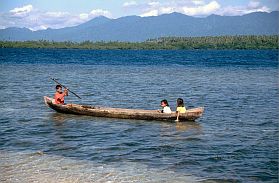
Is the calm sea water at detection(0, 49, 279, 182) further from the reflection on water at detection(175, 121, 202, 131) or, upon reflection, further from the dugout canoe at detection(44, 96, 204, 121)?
the dugout canoe at detection(44, 96, 204, 121)

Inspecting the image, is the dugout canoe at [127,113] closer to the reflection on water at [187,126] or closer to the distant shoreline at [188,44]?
the reflection on water at [187,126]

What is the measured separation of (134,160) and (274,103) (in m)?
14.6

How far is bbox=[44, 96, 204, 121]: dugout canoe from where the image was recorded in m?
18.0

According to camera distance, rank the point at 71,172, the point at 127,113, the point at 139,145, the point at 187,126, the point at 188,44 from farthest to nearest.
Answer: the point at 188,44 < the point at 127,113 < the point at 187,126 < the point at 139,145 < the point at 71,172

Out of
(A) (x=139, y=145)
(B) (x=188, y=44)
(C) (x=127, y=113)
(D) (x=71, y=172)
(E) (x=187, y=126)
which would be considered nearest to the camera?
(D) (x=71, y=172)

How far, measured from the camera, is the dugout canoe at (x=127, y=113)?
18031 mm

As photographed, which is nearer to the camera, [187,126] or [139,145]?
[139,145]

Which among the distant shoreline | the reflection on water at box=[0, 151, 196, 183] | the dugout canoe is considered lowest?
the reflection on water at box=[0, 151, 196, 183]

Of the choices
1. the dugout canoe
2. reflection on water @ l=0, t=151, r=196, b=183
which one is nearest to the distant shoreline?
the dugout canoe

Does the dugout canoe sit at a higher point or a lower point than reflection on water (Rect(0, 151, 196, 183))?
higher

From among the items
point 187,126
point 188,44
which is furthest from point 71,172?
point 188,44

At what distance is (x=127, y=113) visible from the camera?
1855 centimetres

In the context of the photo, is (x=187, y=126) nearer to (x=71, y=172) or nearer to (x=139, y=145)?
(x=139, y=145)

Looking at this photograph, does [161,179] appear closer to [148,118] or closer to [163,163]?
[163,163]
